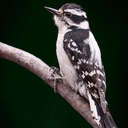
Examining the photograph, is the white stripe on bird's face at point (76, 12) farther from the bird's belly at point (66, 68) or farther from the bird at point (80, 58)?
the bird's belly at point (66, 68)

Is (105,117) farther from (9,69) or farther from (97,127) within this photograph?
(9,69)

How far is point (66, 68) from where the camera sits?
210 cm

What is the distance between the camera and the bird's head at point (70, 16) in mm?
2090

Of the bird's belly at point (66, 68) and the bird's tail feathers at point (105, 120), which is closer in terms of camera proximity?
the bird's tail feathers at point (105, 120)

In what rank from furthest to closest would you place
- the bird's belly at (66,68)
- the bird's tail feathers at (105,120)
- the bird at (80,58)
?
the bird's belly at (66,68), the bird at (80,58), the bird's tail feathers at (105,120)

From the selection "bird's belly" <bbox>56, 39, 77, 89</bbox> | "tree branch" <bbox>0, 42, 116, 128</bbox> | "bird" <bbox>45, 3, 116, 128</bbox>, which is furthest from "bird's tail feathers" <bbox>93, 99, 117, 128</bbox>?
"bird's belly" <bbox>56, 39, 77, 89</bbox>

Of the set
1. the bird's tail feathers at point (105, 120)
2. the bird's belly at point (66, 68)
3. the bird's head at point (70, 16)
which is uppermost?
the bird's head at point (70, 16)

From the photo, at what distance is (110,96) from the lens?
7.72 ft

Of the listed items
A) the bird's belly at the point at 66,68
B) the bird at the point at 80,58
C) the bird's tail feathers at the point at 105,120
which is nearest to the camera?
the bird's tail feathers at the point at 105,120

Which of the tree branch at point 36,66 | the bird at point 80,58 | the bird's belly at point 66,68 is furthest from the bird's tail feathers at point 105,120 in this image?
the bird's belly at point 66,68

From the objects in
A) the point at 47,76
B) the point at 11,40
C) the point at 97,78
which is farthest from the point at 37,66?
the point at 11,40

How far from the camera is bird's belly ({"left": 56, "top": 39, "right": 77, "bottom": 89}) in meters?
2.08

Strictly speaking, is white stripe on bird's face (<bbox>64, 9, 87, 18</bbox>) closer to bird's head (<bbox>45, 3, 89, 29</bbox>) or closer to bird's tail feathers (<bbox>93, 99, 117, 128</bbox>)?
bird's head (<bbox>45, 3, 89, 29</bbox>)

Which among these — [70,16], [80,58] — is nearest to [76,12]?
[70,16]
